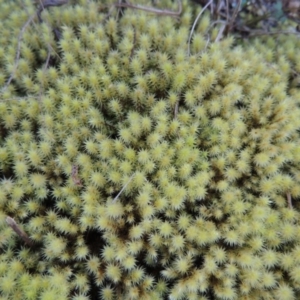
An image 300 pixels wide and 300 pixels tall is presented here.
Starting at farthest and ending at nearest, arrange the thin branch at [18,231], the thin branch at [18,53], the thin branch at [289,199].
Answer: the thin branch at [18,53], the thin branch at [289,199], the thin branch at [18,231]

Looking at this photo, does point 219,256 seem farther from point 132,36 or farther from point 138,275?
point 132,36

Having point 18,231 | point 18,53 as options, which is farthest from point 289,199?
point 18,53

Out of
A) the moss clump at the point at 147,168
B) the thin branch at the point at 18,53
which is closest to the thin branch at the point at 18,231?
the moss clump at the point at 147,168

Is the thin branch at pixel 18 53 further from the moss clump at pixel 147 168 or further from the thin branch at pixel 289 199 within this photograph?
the thin branch at pixel 289 199

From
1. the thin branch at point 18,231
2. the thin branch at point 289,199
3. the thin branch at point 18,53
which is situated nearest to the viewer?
the thin branch at point 18,231

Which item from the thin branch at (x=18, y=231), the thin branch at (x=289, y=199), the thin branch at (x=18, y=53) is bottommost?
the thin branch at (x=18, y=231)

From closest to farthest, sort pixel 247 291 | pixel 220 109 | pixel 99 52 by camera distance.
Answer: pixel 247 291, pixel 220 109, pixel 99 52

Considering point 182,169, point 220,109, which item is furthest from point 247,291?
point 220,109
